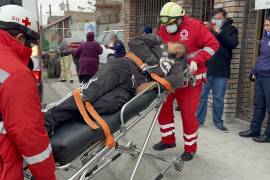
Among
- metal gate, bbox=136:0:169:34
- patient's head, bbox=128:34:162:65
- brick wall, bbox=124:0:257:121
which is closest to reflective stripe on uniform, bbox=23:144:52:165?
patient's head, bbox=128:34:162:65

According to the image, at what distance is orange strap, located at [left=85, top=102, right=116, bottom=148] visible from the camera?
254cm

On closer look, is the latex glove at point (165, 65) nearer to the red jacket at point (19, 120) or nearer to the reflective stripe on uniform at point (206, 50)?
the reflective stripe on uniform at point (206, 50)

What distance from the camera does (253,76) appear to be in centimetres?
518

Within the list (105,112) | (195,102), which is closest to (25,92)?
(105,112)

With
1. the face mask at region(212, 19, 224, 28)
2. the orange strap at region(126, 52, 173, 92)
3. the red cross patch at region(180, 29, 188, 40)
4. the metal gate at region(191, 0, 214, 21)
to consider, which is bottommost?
the orange strap at region(126, 52, 173, 92)

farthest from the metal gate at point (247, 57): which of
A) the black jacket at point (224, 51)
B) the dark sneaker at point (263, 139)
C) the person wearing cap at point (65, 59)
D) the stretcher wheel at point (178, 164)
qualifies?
the person wearing cap at point (65, 59)

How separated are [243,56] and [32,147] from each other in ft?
15.1

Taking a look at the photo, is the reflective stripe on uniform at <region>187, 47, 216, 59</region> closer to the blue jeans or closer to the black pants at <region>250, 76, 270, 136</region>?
the black pants at <region>250, 76, 270, 136</region>

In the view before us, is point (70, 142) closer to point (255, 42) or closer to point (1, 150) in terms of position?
point (1, 150)

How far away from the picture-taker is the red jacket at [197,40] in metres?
4.20

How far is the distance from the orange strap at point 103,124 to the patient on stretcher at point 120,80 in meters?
0.05

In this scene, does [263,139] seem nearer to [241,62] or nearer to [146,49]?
[241,62]

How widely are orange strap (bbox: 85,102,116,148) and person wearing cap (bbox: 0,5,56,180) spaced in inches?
19.7

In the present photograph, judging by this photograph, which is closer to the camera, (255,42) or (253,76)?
(253,76)
